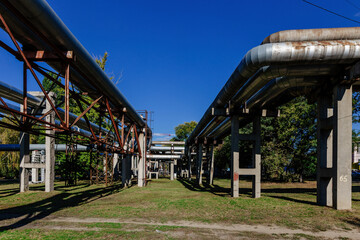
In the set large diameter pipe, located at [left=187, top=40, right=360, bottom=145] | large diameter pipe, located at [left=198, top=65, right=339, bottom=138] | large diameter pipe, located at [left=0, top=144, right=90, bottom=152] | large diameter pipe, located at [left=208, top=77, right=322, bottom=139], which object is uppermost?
large diameter pipe, located at [left=187, top=40, right=360, bottom=145]

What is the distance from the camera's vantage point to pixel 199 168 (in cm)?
2853

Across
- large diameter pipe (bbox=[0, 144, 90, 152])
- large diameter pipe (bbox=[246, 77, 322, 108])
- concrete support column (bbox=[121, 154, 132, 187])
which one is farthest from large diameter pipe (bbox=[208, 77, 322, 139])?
large diameter pipe (bbox=[0, 144, 90, 152])

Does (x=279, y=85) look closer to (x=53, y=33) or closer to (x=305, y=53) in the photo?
(x=305, y=53)

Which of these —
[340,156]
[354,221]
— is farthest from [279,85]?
[354,221]

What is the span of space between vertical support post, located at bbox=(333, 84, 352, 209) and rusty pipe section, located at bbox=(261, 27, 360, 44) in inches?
117

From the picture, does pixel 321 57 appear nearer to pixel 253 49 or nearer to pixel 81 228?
pixel 253 49

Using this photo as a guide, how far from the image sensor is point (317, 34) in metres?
9.74

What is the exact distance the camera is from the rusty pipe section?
31.6 feet

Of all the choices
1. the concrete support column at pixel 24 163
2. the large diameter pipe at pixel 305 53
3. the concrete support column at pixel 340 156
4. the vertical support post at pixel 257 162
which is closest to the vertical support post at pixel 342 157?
the concrete support column at pixel 340 156

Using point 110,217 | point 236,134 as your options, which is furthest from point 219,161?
point 110,217

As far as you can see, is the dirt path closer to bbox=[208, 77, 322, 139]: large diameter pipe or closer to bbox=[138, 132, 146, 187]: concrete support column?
bbox=[208, 77, 322, 139]: large diameter pipe

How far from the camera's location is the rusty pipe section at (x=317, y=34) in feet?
31.6

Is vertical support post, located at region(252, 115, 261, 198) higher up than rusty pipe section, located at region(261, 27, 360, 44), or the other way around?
rusty pipe section, located at region(261, 27, 360, 44)

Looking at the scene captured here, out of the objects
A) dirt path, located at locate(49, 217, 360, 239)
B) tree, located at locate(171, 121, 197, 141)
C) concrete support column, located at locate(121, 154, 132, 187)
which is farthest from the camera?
tree, located at locate(171, 121, 197, 141)
